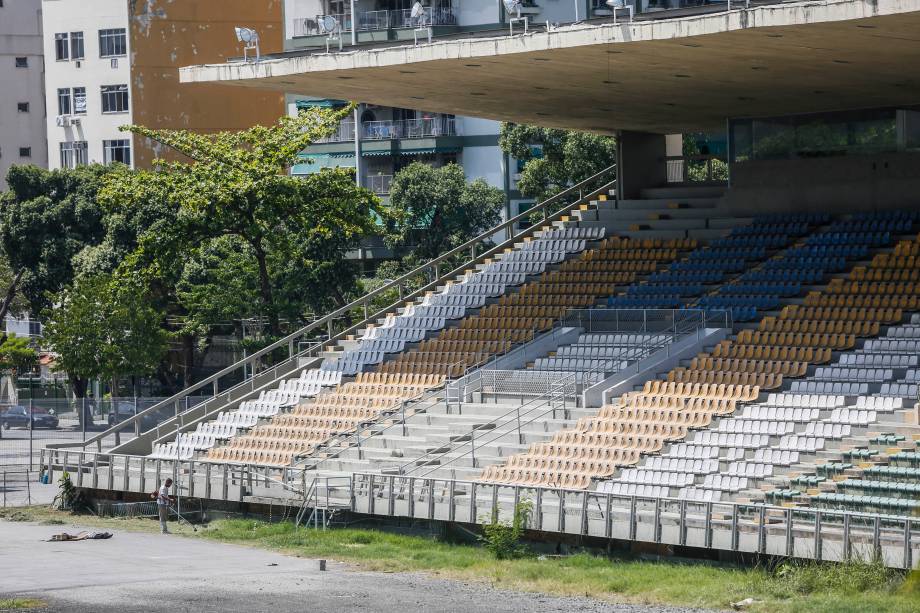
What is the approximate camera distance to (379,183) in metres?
62.4

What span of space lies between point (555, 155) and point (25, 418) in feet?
60.5

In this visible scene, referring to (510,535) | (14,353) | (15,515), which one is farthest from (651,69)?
(14,353)

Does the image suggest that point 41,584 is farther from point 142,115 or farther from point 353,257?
point 142,115

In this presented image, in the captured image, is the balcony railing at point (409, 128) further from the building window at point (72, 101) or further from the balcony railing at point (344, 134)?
the building window at point (72, 101)

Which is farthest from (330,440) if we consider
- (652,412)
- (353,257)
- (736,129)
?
(353,257)

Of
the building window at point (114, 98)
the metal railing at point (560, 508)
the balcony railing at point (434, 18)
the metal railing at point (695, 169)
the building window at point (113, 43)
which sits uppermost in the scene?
the building window at point (113, 43)

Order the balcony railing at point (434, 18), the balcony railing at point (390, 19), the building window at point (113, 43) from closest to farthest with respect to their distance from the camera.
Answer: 1. the balcony railing at point (434, 18)
2. the balcony railing at point (390, 19)
3. the building window at point (113, 43)

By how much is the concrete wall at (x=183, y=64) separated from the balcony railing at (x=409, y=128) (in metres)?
7.13

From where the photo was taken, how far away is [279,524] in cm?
2952

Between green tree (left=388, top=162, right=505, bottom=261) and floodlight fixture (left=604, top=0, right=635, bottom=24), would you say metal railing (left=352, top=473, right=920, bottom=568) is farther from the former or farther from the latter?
green tree (left=388, top=162, right=505, bottom=261)

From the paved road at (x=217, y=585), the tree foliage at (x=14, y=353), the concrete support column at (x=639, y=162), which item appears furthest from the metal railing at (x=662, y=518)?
the tree foliage at (x=14, y=353)

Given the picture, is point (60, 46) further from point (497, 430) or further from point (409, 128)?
point (497, 430)

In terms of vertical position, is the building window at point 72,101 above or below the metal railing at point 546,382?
above

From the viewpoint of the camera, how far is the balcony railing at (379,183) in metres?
62.1
